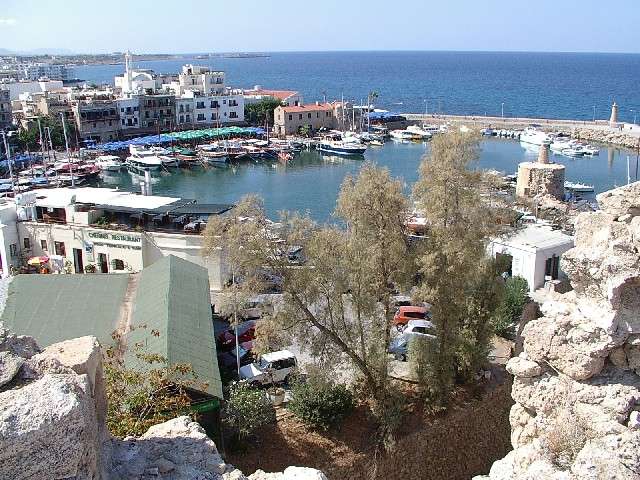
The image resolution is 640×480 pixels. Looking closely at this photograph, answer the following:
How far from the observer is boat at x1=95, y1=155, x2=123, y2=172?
60.5 meters

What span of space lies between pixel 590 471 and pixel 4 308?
15.1m

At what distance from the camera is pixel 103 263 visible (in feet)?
78.7

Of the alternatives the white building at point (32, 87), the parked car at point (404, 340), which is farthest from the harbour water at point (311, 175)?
the white building at point (32, 87)

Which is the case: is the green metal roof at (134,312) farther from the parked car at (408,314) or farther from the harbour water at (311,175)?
the harbour water at (311,175)

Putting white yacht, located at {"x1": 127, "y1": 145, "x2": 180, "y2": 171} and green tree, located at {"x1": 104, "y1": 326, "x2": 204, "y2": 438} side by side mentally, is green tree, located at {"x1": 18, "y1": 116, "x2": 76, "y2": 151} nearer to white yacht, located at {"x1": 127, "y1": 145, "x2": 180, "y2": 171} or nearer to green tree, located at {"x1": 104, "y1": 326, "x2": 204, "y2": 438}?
white yacht, located at {"x1": 127, "y1": 145, "x2": 180, "y2": 171}

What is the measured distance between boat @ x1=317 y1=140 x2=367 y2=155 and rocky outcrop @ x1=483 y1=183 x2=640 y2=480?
57.8 metres

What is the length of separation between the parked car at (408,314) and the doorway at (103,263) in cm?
1093

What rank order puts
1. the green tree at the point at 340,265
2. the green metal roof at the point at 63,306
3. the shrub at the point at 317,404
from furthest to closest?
the green metal roof at the point at 63,306, the shrub at the point at 317,404, the green tree at the point at 340,265

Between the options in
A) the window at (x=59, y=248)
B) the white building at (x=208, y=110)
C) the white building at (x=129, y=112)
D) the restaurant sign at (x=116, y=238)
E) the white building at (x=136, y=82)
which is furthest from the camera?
the white building at (x=136, y=82)

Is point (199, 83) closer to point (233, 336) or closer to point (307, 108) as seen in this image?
point (307, 108)

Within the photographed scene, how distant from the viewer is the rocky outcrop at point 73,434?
5.10m

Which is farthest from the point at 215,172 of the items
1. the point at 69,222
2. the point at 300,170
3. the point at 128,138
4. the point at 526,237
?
A: the point at 526,237

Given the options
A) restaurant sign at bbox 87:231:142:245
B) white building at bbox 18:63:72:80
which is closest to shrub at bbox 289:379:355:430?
restaurant sign at bbox 87:231:142:245

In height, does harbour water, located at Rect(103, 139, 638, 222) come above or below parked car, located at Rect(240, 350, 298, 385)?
below
